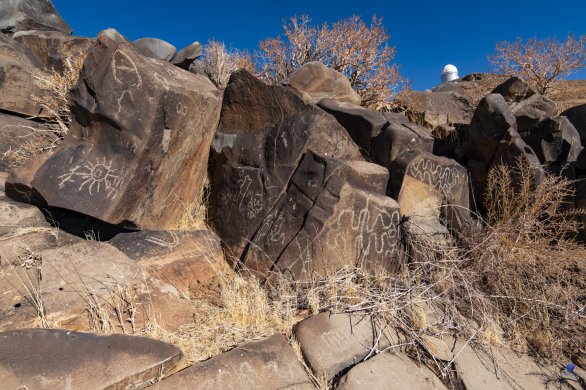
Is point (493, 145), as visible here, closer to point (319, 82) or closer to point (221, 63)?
point (319, 82)

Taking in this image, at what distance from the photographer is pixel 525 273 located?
336 cm

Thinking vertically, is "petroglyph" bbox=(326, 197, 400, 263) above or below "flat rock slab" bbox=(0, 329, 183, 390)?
above

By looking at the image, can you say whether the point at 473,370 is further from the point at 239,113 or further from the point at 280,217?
the point at 239,113

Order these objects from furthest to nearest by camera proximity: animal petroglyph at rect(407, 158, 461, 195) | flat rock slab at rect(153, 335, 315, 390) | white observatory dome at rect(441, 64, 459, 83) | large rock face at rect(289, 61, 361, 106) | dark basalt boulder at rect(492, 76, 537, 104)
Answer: white observatory dome at rect(441, 64, 459, 83), large rock face at rect(289, 61, 361, 106), dark basalt boulder at rect(492, 76, 537, 104), animal petroglyph at rect(407, 158, 461, 195), flat rock slab at rect(153, 335, 315, 390)

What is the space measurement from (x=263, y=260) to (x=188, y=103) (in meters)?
1.52

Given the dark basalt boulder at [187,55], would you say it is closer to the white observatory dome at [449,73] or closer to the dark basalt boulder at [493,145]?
the dark basalt boulder at [493,145]

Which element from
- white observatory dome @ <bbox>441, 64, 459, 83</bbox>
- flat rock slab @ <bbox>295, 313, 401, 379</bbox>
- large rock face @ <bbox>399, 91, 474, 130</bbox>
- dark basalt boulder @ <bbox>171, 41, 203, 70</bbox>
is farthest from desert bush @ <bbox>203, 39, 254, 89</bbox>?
white observatory dome @ <bbox>441, 64, 459, 83</bbox>

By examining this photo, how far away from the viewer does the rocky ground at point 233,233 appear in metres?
2.30

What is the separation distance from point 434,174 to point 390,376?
229 centimetres

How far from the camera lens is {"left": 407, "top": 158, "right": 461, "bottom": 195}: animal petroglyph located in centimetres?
395

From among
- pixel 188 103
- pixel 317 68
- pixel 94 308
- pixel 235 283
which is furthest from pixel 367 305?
pixel 317 68

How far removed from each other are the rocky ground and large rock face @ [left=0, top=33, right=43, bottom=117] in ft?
0.06

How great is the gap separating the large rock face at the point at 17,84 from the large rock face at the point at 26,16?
10.5ft

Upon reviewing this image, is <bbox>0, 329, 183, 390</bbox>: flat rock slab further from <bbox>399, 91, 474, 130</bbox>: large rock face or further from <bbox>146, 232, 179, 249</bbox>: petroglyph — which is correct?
<bbox>399, 91, 474, 130</bbox>: large rock face
